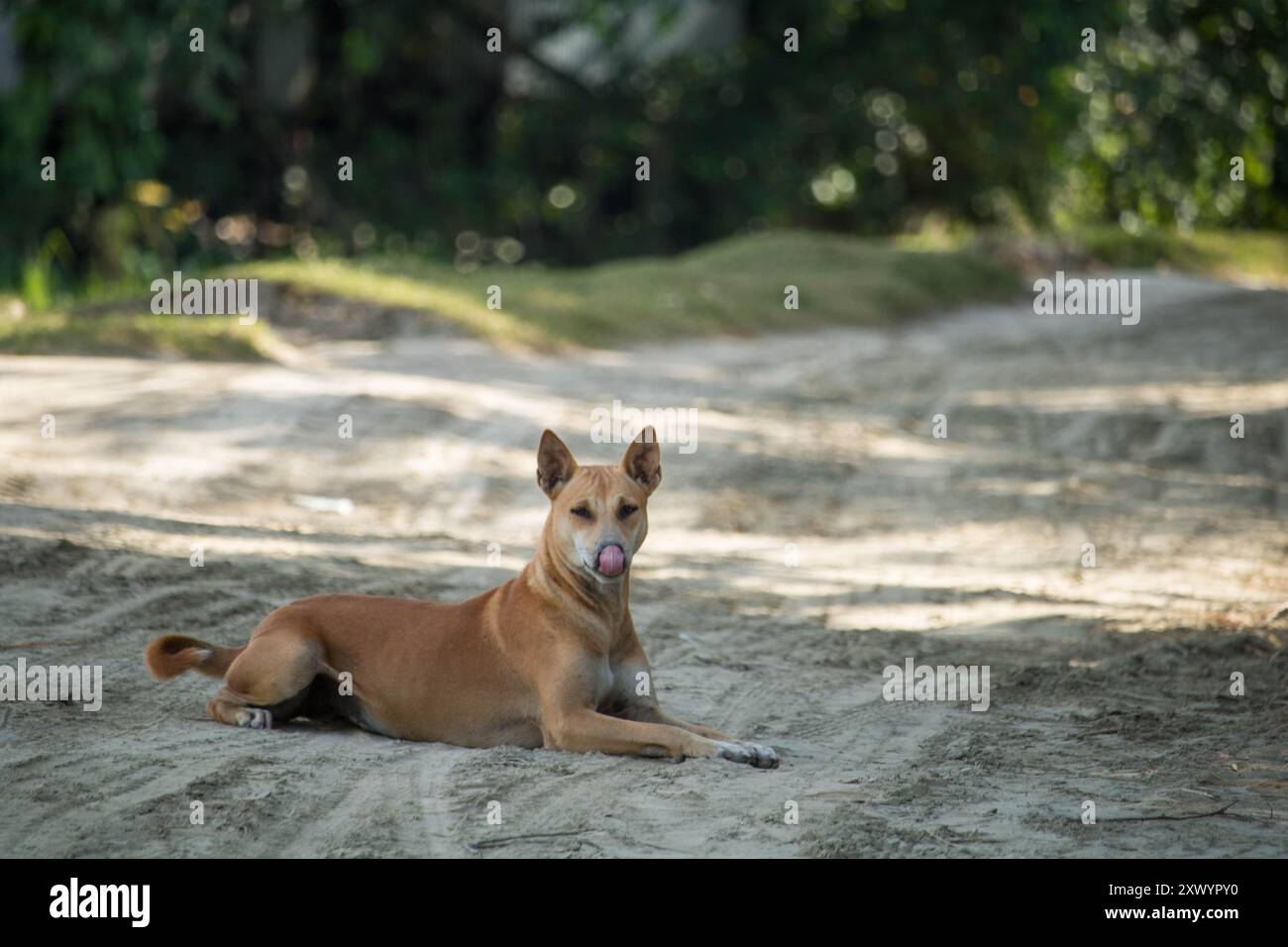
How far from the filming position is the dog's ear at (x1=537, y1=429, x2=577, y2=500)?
583cm

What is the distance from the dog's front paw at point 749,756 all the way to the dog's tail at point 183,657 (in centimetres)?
183

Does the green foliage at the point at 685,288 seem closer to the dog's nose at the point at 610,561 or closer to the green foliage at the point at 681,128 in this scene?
the green foliage at the point at 681,128

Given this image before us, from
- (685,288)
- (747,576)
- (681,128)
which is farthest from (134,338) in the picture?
(681,128)

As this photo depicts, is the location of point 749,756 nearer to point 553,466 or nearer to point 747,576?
point 553,466

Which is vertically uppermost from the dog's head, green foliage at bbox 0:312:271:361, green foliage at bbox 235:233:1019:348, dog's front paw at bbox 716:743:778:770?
green foliage at bbox 235:233:1019:348

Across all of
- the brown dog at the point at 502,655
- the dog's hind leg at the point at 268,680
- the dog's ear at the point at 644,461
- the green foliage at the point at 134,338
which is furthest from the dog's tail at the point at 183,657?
the green foliage at the point at 134,338

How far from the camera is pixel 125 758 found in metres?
5.32

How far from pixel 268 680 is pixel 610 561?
1.34 meters

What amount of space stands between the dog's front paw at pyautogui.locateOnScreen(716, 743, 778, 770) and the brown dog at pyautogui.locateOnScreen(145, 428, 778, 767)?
0.10 ft

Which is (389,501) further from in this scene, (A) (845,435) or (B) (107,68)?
(B) (107,68)

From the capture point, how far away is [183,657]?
5.93 m

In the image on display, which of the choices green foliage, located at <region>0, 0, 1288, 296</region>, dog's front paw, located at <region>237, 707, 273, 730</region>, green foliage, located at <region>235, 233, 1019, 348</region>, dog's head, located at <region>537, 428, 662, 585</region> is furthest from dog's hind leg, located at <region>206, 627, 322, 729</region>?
green foliage, located at <region>0, 0, 1288, 296</region>

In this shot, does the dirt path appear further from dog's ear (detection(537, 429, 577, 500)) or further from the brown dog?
dog's ear (detection(537, 429, 577, 500))
